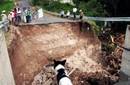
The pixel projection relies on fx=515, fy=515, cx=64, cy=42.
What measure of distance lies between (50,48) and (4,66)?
5.52m

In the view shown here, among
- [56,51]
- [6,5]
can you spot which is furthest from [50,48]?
[6,5]

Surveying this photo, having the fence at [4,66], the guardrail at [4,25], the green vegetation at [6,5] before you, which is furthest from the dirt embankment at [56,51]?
the green vegetation at [6,5]

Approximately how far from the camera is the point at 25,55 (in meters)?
28.7

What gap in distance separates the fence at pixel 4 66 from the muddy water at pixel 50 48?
1414 mm

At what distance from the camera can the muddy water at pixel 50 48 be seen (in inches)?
1102

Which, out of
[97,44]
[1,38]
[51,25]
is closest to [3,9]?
[51,25]

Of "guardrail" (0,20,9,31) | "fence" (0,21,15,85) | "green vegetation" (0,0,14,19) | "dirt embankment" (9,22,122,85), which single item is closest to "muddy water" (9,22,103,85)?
"dirt embankment" (9,22,122,85)

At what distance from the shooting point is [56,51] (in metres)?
30.0

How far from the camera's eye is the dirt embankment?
28.1 meters

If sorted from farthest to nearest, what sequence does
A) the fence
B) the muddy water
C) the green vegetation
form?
the green vegetation
the muddy water
the fence

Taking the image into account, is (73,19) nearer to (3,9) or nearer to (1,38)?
(3,9)

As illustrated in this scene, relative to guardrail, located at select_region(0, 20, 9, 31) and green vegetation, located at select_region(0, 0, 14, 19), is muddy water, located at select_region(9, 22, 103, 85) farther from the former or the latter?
green vegetation, located at select_region(0, 0, 14, 19)

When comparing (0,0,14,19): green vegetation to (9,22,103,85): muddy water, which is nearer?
(9,22,103,85): muddy water

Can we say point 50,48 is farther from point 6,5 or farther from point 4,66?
point 6,5
